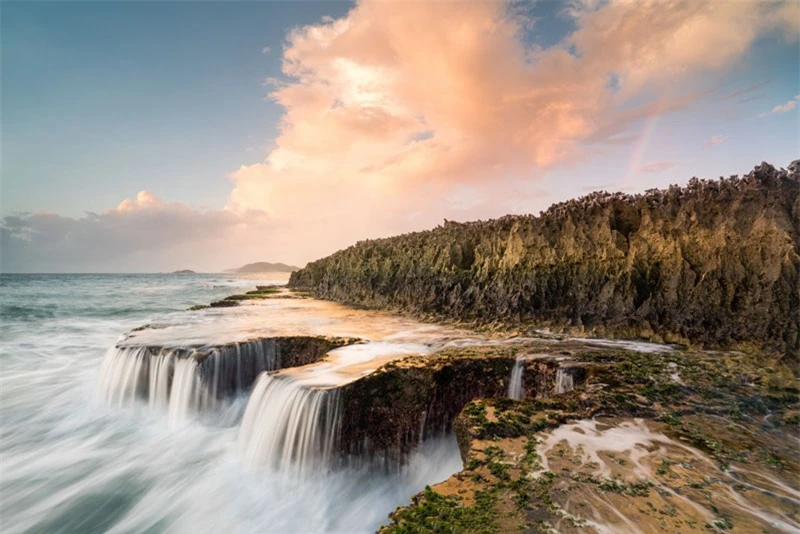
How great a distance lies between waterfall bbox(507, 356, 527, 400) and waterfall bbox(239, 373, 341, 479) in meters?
3.36

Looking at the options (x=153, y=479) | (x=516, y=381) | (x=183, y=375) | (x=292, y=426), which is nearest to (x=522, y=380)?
(x=516, y=381)

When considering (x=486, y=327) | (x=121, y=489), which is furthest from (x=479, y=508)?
(x=486, y=327)

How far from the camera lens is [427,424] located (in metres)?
7.03

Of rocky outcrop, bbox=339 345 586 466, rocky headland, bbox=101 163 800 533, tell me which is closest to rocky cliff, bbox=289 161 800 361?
rocky headland, bbox=101 163 800 533

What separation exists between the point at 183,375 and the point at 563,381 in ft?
29.2

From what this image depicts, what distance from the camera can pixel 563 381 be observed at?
23.5 ft

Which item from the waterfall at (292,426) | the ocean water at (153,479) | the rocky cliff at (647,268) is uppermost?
the rocky cliff at (647,268)

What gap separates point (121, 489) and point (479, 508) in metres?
Answer: 7.77

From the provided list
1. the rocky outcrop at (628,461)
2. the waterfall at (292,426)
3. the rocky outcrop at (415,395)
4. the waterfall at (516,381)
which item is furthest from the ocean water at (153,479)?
the rocky outcrop at (628,461)

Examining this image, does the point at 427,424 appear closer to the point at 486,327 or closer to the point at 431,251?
the point at 486,327

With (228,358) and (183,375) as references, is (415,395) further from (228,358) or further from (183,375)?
(183,375)

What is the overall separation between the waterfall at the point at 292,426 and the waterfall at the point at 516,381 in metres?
3.36

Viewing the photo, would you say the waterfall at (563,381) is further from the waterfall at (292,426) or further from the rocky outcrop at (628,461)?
the waterfall at (292,426)

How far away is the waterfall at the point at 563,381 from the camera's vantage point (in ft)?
23.2
